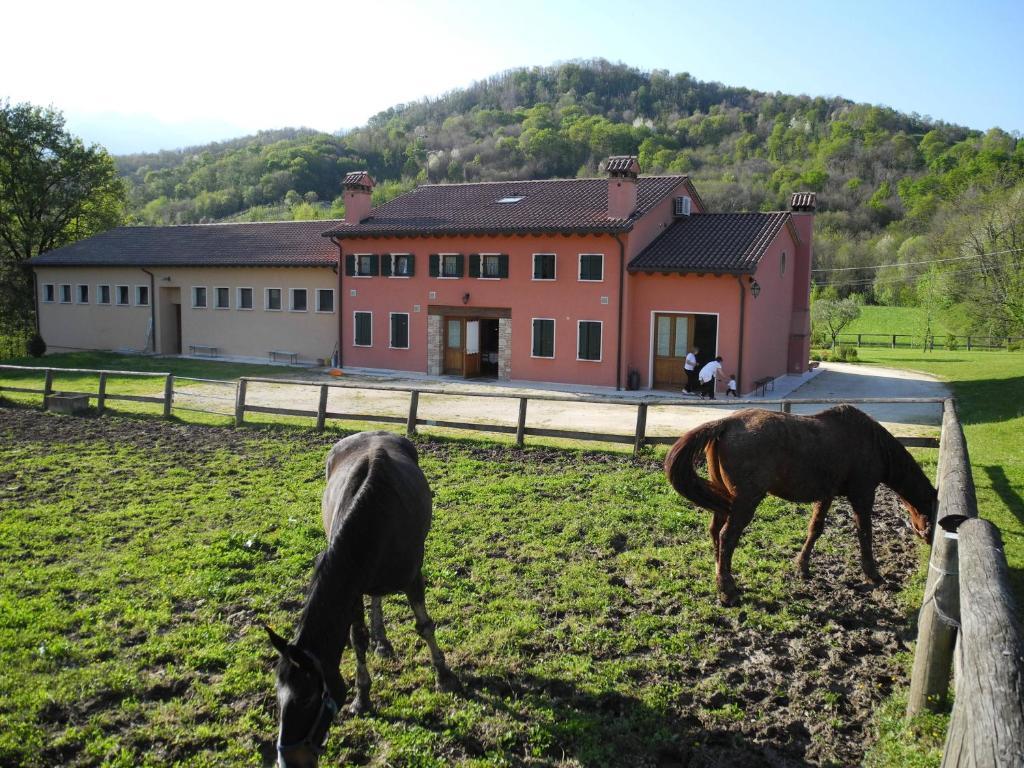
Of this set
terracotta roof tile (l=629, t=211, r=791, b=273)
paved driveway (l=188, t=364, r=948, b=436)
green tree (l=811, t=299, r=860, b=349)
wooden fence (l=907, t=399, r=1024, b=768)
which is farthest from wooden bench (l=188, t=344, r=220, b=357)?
wooden fence (l=907, t=399, r=1024, b=768)

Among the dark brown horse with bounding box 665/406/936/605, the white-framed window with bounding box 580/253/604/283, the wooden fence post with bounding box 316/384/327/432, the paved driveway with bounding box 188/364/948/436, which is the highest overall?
the white-framed window with bounding box 580/253/604/283

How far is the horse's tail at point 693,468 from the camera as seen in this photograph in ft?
20.7

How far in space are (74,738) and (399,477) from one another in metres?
2.29

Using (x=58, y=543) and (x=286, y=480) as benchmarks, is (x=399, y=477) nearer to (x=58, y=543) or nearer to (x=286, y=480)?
(x=58, y=543)

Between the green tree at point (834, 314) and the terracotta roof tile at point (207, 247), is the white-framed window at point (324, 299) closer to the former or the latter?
the terracotta roof tile at point (207, 247)

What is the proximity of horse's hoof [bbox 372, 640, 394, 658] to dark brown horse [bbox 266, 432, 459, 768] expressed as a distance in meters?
0.03

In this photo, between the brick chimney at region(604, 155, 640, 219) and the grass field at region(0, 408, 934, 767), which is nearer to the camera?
the grass field at region(0, 408, 934, 767)

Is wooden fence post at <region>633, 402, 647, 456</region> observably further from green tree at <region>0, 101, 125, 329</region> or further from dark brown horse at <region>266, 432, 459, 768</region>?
green tree at <region>0, 101, 125, 329</region>

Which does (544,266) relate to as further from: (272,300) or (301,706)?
(301,706)

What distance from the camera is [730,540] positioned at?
6125mm

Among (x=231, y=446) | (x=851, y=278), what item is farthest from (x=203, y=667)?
(x=851, y=278)

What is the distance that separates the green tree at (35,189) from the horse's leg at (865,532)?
3950 centimetres

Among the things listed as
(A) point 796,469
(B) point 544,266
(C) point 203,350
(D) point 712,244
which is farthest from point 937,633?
(C) point 203,350

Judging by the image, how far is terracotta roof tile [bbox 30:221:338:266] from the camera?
2828 cm
